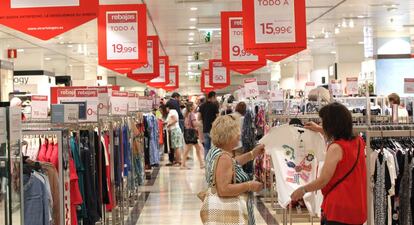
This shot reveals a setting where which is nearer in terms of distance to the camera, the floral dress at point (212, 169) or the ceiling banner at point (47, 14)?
the floral dress at point (212, 169)

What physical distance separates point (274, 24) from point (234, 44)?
3.29 meters

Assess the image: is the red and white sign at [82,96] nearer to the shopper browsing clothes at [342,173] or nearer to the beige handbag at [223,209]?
the beige handbag at [223,209]

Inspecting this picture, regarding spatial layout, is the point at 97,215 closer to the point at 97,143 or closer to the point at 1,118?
the point at 97,143

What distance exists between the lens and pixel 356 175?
4246mm

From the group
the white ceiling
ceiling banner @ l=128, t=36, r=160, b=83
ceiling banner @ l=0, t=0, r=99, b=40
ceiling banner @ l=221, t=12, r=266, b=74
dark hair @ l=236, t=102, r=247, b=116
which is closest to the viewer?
ceiling banner @ l=0, t=0, r=99, b=40

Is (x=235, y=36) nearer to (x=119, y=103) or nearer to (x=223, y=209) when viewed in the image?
(x=119, y=103)

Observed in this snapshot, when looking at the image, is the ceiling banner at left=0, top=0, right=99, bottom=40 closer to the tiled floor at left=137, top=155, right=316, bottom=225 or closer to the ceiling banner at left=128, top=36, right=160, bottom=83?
the tiled floor at left=137, top=155, right=316, bottom=225

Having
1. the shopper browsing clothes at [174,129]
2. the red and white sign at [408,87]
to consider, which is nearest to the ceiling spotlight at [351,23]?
the shopper browsing clothes at [174,129]

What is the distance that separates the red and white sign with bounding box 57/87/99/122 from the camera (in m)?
6.95

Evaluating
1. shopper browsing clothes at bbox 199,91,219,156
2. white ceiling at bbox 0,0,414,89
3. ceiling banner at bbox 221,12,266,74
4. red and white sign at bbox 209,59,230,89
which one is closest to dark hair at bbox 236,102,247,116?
ceiling banner at bbox 221,12,266,74

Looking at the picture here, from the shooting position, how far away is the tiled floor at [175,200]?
8875 millimetres

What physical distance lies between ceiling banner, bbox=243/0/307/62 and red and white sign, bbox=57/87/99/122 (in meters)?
2.85

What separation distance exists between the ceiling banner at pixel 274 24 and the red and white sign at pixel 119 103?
2210mm

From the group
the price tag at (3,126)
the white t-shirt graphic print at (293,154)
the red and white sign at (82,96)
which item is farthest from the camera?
the red and white sign at (82,96)
